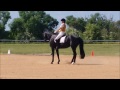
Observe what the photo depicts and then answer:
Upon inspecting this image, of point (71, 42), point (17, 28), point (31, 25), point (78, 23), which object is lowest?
point (71, 42)

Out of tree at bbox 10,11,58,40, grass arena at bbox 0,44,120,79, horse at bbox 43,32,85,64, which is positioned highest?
tree at bbox 10,11,58,40

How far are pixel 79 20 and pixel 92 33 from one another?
1094 cm

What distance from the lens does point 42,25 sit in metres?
49.5

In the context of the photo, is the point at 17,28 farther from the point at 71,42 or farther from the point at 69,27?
the point at 71,42

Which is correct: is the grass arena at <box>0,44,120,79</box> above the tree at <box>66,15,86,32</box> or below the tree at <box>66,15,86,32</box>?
below

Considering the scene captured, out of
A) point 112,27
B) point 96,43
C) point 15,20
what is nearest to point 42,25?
point 15,20

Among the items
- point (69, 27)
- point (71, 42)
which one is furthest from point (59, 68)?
point (69, 27)

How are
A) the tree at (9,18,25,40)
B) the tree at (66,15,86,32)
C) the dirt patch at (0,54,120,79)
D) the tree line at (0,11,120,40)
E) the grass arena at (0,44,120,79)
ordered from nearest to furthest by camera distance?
the dirt patch at (0,54,120,79) < the grass arena at (0,44,120,79) < the tree line at (0,11,120,40) < the tree at (9,18,25,40) < the tree at (66,15,86,32)

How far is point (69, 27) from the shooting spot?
48.0 metres

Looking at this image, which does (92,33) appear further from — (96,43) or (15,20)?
(15,20)

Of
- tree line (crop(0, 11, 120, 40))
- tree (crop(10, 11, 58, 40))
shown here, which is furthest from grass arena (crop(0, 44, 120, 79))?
tree (crop(10, 11, 58, 40))

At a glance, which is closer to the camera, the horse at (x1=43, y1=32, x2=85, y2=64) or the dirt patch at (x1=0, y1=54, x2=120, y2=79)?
the dirt patch at (x1=0, y1=54, x2=120, y2=79)

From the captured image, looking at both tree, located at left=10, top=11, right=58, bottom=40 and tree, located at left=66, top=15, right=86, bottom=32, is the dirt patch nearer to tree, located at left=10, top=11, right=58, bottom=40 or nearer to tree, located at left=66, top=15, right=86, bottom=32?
tree, located at left=10, top=11, right=58, bottom=40

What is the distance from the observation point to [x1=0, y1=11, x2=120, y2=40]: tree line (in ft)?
137
